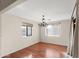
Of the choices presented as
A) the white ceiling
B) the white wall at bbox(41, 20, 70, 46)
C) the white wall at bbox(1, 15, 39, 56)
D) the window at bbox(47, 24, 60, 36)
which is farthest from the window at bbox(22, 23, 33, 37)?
Answer: the white wall at bbox(41, 20, 70, 46)

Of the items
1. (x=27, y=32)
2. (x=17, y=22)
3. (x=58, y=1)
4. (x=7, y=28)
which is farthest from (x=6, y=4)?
(x=27, y=32)

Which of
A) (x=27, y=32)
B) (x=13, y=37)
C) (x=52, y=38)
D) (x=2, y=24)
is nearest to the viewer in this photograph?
(x=2, y=24)

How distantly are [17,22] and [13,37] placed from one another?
973 millimetres

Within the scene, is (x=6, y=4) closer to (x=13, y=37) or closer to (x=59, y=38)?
(x=13, y=37)

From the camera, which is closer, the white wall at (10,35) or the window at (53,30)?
the white wall at (10,35)

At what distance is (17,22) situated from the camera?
428cm

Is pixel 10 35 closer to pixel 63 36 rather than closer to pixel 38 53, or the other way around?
pixel 38 53

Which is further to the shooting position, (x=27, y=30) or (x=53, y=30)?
(x=53, y=30)

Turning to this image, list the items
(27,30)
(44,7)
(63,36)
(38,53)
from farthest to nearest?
(63,36) < (27,30) < (38,53) < (44,7)

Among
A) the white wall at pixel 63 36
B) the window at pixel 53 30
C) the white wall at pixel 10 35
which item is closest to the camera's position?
the white wall at pixel 10 35

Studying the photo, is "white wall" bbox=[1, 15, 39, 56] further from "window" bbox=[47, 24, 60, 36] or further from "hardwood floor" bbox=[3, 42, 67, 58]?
"window" bbox=[47, 24, 60, 36]

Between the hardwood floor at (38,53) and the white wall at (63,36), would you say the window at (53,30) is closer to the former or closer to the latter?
the white wall at (63,36)

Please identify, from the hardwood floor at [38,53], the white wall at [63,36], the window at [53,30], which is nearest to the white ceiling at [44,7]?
the hardwood floor at [38,53]

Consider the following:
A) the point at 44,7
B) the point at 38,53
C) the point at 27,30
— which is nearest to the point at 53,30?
the point at 27,30
